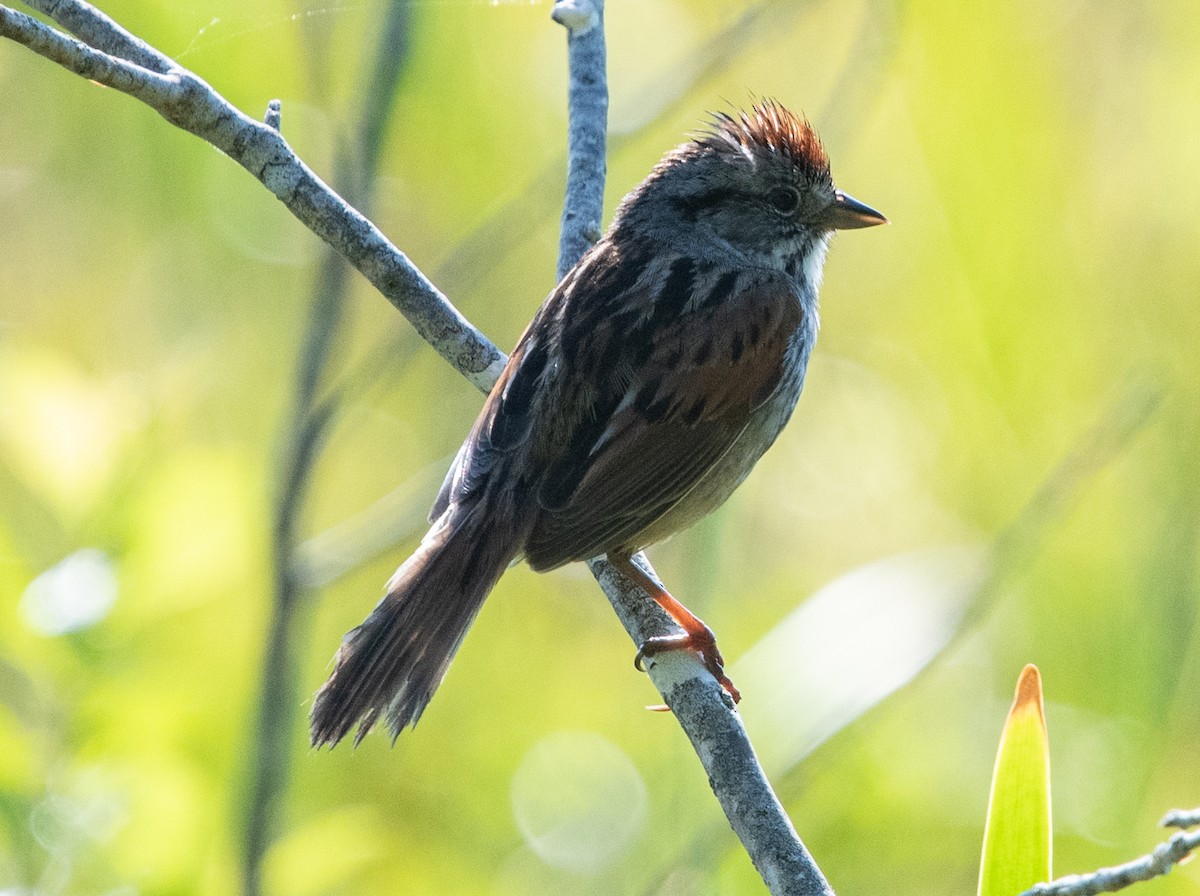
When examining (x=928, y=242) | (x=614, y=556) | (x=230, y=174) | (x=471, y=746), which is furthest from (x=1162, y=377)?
(x=230, y=174)

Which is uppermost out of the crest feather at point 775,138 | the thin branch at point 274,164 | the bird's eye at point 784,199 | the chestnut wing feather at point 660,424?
the crest feather at point 775,138

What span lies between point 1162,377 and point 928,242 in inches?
31.1

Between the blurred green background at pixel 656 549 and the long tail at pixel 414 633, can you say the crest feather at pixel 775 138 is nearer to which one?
the blurred green background at pixel 656 549

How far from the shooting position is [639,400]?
2744 mm

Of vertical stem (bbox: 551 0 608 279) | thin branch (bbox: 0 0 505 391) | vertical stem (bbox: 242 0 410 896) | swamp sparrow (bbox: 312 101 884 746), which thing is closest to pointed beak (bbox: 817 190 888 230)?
swamp sparrow (bbox: 312 101 884 746)

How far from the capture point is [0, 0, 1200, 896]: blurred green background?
2492 mm

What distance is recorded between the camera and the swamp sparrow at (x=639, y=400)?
7.88 feet

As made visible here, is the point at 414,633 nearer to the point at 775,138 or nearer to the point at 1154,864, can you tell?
the point at 1154,864

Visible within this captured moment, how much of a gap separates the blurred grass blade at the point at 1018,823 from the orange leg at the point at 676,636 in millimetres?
977

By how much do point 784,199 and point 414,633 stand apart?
1422mm

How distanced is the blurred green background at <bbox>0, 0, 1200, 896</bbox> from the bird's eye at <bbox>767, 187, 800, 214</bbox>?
1.14 feet

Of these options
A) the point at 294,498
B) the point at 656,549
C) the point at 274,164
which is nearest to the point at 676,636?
the point at 294,498

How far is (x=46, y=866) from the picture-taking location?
224 centimetres

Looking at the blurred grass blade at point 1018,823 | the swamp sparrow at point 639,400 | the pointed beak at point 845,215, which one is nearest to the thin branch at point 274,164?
the swamp sparrow at point 639,400
